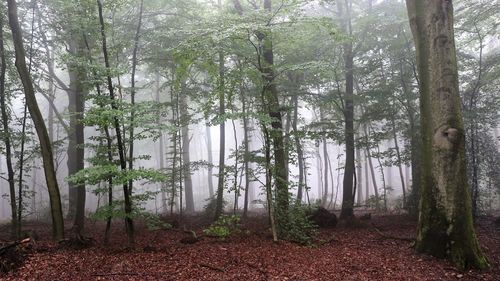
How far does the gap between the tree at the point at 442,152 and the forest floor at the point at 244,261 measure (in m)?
0.39

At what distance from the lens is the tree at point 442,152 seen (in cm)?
621

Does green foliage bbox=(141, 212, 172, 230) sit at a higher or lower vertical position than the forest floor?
higher

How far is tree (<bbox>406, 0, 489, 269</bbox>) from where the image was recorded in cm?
621

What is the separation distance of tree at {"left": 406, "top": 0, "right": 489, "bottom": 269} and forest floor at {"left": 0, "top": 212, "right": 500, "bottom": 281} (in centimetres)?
39

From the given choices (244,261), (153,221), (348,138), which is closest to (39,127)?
(153,221)

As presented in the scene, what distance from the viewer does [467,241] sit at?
6133 millimetres

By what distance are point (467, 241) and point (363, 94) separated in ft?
21.5

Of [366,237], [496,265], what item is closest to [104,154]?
[366,237]

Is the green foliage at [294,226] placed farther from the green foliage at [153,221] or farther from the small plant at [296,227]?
the green foliage at [153,221]

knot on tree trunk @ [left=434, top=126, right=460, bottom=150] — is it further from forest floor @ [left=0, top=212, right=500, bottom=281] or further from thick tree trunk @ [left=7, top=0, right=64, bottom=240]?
thick tree trunk @ [left=7, top=0, right=64, bottom=240]

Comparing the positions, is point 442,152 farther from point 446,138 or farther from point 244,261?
point 244,261

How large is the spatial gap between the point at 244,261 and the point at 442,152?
4.43 meters

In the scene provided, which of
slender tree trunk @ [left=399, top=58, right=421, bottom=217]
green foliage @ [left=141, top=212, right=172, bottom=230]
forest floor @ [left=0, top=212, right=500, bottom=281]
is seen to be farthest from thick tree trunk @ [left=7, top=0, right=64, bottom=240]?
slender tree trunk @ [left=399, top=58, right=421, bottom=217]

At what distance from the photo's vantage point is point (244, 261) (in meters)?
6.57
